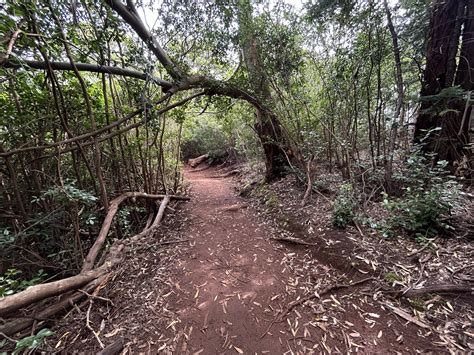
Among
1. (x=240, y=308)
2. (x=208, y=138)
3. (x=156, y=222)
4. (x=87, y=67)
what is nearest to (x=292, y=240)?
(x=240, y=308)

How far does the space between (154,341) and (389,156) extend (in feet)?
13.6

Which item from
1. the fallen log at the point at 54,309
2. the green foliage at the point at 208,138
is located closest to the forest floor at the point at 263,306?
the fallen log at the point at 54,309

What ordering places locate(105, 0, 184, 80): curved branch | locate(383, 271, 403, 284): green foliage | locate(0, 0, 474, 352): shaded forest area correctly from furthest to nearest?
locate(105, 0, 184, 80): curved branch → locate(0, 0, 474, 352): shaded forest area → locate(383, 271, 403, 284): green foliage

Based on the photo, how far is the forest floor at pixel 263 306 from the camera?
169 cm

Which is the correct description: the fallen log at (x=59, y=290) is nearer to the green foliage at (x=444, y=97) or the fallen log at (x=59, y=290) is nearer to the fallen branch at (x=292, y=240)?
the fallen branch at (x=292, y=240)

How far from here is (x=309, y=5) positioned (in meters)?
4.27

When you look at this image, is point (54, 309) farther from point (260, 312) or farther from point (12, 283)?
point (260, 312)

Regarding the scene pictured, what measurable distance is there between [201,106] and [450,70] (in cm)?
504

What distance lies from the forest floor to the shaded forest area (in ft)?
0.69

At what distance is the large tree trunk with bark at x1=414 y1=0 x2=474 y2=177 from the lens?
3276 millimetres

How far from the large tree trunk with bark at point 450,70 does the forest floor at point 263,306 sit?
2548 millimetres

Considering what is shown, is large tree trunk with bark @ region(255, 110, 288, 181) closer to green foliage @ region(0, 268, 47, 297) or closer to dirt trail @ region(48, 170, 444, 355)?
dirt trail @ region(48, 170, 444, 355)

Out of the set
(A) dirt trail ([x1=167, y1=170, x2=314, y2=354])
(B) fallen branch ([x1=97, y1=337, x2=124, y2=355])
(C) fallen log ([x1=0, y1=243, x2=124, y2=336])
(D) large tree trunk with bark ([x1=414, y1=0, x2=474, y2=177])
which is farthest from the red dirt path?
(D) large tree trunk with bark ([x1=414, y1=0, x2=474, y2=177])

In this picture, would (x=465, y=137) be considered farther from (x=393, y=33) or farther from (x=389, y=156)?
(x=393, y=33)
